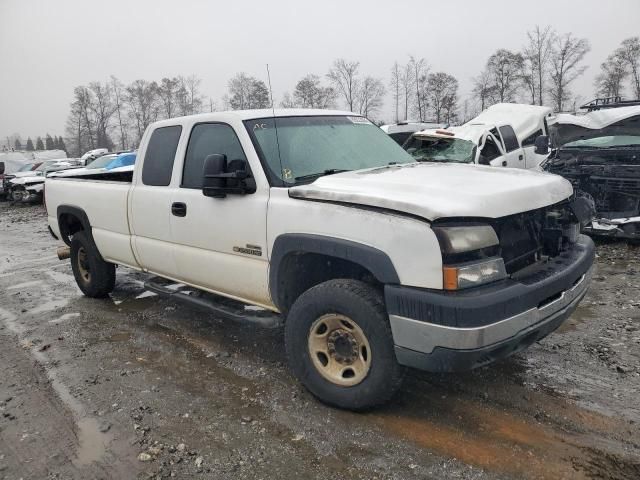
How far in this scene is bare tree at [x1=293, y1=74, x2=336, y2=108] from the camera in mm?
53094

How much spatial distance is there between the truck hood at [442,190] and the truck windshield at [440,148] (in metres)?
6.63

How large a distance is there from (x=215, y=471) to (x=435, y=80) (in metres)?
57.4

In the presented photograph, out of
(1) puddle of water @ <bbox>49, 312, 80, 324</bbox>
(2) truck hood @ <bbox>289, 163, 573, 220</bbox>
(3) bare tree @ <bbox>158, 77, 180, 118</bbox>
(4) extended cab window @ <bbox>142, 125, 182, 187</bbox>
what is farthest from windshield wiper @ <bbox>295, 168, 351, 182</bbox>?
(3) bare tree @ <bbox>158, 77, 180, 118</bbox>

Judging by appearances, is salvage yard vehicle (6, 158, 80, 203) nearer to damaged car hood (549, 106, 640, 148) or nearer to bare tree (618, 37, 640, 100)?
damaged car hood (549, 106, 640, 148)

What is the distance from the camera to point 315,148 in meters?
3.90

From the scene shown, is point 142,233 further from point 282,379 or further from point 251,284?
point 282,379

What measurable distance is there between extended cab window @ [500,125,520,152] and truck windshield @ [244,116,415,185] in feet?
26.7

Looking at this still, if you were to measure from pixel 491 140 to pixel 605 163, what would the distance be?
3.77 metres

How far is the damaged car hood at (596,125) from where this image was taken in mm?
7973

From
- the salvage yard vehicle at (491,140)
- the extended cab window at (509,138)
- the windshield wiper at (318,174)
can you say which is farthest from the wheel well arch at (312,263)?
the extended cab window at (509,138)

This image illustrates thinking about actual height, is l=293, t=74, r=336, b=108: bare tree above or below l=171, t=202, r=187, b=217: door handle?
above

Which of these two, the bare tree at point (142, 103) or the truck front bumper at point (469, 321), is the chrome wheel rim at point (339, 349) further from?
the bare tree at point (142, 103)

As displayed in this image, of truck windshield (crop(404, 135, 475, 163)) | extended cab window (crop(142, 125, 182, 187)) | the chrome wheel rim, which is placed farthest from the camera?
truck windshield (crop(404, 135, 475, 163))

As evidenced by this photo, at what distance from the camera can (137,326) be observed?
5.16m
